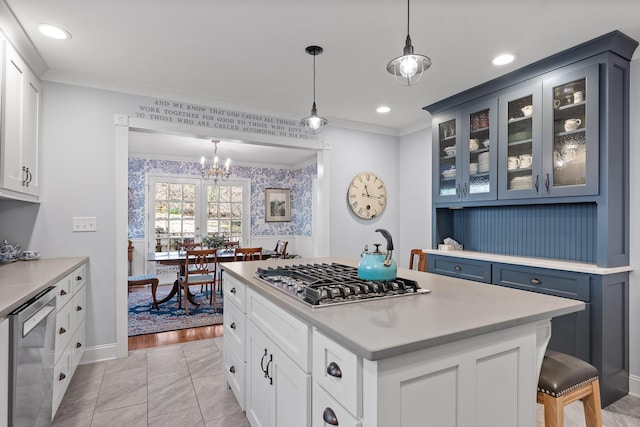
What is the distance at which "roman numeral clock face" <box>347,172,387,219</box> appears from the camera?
4.24 meters

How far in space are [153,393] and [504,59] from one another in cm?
355

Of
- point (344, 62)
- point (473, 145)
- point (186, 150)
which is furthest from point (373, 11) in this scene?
point (186, 150)

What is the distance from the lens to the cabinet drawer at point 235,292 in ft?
6.52

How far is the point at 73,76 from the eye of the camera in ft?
9.43

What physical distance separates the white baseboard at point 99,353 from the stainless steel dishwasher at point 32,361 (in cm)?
122

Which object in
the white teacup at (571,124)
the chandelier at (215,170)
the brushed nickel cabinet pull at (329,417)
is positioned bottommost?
the brushed nickel cabinet pull at (329,417)

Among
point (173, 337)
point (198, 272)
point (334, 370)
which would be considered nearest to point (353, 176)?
point (198, 272)

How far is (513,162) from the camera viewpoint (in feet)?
9.31

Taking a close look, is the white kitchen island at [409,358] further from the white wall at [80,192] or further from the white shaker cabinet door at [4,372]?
the white wall at [80,192]

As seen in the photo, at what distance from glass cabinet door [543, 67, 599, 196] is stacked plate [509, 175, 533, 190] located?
0.14 m

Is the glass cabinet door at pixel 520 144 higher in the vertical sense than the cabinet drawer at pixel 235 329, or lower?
higher

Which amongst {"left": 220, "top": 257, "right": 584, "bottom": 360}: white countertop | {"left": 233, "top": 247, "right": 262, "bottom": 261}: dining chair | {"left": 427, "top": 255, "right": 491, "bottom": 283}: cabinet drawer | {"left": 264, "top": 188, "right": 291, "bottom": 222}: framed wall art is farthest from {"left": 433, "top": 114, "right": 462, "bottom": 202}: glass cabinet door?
{"left": 264, "top": 188, "right": 291, "bottom": 222}: framed wall art

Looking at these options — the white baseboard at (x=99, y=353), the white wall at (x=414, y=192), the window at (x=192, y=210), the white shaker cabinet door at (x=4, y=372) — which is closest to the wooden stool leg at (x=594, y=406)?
the white shaker cabinet door at (x=4, y=372)

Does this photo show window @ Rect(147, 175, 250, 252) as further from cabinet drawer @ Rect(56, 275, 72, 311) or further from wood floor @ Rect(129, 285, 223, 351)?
cabinet drawer @ Rect(56, 275, 72, 311)
